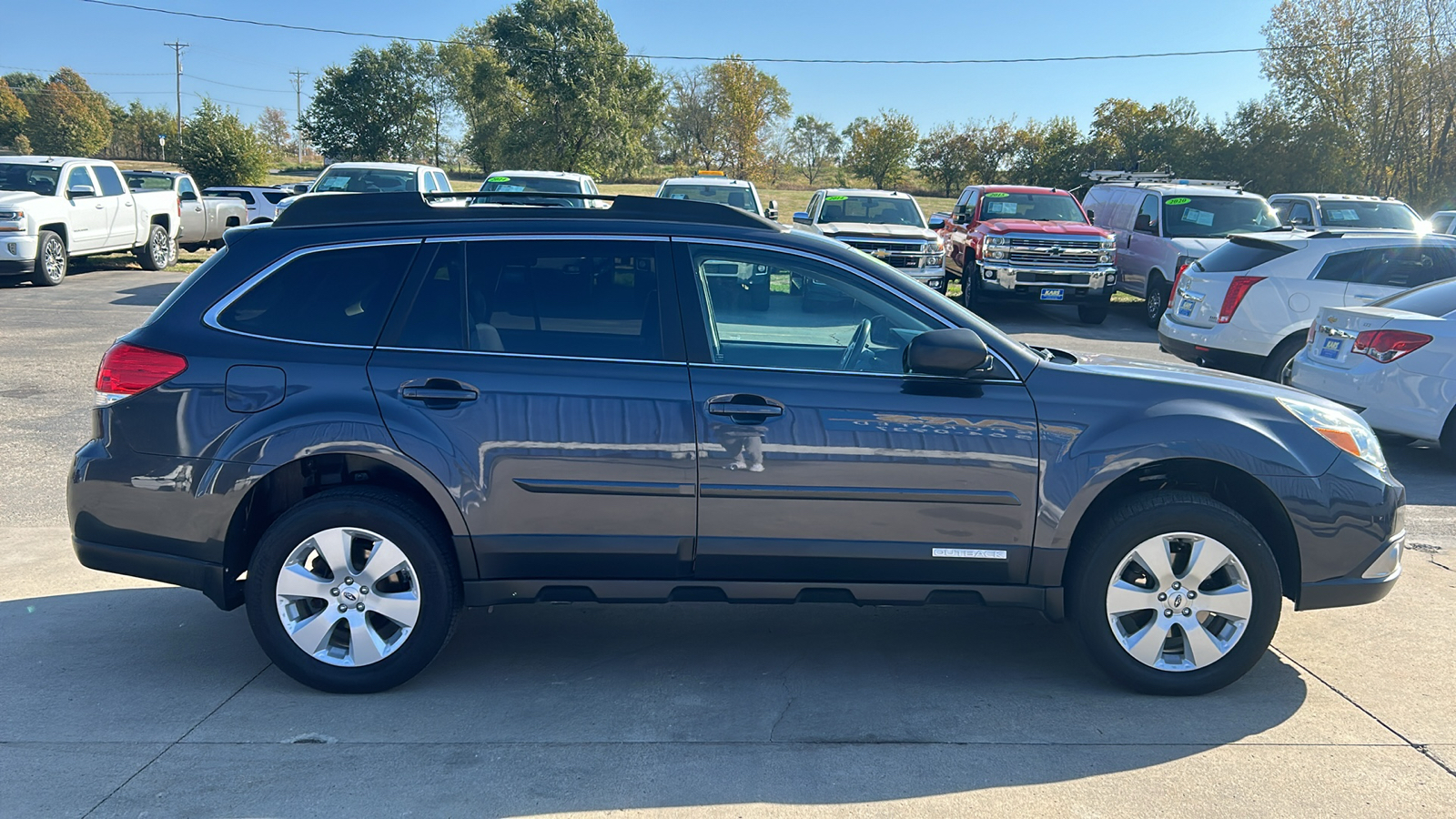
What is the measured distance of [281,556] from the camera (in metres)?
4.11

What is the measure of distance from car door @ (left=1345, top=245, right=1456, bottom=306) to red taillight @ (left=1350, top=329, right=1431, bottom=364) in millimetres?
2808

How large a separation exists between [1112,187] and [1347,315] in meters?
11.9

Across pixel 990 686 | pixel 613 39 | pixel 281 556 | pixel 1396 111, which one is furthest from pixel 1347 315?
pixel 613 39

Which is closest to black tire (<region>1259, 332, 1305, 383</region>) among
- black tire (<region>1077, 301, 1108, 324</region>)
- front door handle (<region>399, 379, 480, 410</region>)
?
black tire (<region>1077, 301, 1108, 324</region>)

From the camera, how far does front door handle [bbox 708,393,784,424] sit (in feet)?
13.5

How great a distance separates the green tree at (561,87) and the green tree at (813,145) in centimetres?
1512

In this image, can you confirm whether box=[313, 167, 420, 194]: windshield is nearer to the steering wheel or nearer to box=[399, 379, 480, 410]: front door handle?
box=[399, 379, 480, 410]: front door handle

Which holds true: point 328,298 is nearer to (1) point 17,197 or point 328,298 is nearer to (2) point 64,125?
(1) point 17,197

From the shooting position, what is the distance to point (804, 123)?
6338 cm

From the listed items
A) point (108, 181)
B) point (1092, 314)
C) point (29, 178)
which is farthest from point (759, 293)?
point (108, 181)

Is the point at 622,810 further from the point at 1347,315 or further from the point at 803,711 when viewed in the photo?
the point at 1347,315

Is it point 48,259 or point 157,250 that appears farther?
point 157,250

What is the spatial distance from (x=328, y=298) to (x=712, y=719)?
2.18m

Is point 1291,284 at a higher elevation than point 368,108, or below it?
below
